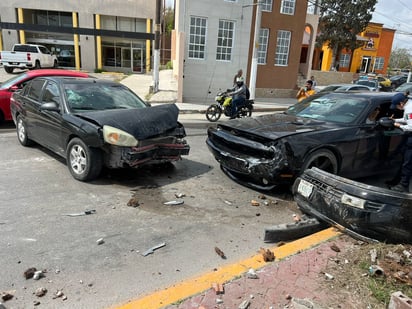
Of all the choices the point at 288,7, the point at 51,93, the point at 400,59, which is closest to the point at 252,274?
the point at 51,93

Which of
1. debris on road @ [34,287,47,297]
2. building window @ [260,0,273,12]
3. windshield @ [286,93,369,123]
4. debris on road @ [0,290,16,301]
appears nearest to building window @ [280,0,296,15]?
building window @ [260,0,273,12]

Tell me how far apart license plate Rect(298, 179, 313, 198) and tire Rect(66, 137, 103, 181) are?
2932 mm

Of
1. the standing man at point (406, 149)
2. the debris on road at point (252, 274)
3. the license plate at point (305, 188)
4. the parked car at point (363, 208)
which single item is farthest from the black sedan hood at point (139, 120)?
the standing man at point (406, 149)

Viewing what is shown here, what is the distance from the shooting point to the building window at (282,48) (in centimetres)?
2027

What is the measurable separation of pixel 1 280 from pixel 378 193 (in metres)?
3.60

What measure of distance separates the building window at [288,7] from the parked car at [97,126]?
1617cm

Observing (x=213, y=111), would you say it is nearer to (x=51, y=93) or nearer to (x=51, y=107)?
(x=51, y=93)

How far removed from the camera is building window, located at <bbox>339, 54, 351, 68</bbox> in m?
40.3

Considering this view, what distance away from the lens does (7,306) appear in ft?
8.66

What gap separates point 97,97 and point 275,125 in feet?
10.2

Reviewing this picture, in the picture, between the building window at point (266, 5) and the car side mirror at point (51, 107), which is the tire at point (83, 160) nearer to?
the car side mirror at point (51, 107)

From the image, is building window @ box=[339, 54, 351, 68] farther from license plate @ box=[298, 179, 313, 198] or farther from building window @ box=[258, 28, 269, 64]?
license plate @ box=[298, 179, 313, 198]

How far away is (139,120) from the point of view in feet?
17.3

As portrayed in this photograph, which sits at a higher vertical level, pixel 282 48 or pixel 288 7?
pixel 288 7
